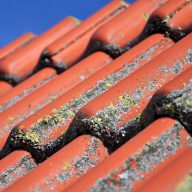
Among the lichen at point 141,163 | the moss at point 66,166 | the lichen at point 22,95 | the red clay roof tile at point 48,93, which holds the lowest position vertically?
the lichen at point 141,163

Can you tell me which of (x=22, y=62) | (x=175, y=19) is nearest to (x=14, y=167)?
(x=175, y=19)

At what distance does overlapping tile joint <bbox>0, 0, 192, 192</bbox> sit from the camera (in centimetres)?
111

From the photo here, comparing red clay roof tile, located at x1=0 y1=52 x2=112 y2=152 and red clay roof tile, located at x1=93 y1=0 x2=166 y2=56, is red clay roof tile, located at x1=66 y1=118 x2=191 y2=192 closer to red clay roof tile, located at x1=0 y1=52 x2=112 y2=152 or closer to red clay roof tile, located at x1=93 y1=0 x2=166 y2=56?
red clay roof tile, located at x1=0 y1=52 x2=112 y2=152

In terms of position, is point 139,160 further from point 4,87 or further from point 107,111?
point 4,87

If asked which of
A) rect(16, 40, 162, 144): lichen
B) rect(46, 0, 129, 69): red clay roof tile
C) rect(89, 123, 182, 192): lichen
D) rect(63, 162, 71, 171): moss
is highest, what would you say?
rect(46, 0, 129, 69): red clay roof tile

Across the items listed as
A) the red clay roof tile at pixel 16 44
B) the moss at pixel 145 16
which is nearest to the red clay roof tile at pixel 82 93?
the moss at pixel 145 16

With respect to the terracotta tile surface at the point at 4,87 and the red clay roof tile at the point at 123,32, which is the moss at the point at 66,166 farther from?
the terracotta tile surface at the point at 4,87

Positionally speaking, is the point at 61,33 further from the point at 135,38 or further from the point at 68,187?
the point at 68,187

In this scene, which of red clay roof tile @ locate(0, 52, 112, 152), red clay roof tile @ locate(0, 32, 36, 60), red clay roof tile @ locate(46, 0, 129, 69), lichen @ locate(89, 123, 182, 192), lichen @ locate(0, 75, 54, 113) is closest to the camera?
lichen @ locate(89, 123, 182, 192)

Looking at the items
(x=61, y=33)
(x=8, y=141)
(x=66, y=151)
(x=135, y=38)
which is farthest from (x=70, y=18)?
(x=66, y=151)

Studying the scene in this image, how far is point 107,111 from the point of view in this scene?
1358 millimetres

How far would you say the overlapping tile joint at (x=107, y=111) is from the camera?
1.11 metres

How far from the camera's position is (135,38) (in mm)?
1942

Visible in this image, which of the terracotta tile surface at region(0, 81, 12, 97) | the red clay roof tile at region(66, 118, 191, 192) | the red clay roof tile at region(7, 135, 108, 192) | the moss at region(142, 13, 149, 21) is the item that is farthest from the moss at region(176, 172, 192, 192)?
the terracotta tile surface at region(0, 81, 12, 97)
